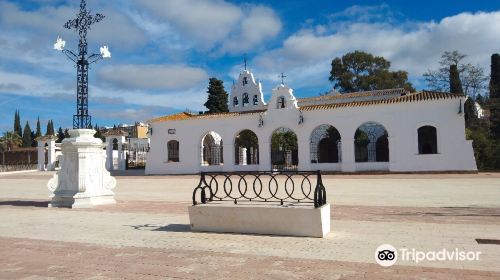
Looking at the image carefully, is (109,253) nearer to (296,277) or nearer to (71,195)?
(296,277)

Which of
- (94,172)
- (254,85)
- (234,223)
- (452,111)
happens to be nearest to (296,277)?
(234,223)

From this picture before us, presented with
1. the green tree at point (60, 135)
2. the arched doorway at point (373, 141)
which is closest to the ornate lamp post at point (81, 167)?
the arched doorway at point (373, 141)

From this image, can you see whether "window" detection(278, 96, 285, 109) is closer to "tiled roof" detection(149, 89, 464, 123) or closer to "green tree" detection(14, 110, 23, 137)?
"tiled roof" detection(149, 89, 464, 123)

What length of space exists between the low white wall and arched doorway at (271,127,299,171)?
81.4 feet

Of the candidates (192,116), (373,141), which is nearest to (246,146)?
(192,116)

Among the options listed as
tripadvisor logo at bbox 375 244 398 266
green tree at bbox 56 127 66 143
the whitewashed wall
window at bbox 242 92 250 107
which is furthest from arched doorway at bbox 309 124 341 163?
green tree at bbox 56 127 66 143

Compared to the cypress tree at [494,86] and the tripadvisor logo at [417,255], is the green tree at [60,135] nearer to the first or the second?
the cypress tree at [494,86]

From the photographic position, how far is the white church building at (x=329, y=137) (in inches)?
973

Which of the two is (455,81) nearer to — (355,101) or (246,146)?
(355,101)

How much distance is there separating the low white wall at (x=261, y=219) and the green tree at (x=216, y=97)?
4285cm

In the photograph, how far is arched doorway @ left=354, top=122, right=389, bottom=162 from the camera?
103 ft

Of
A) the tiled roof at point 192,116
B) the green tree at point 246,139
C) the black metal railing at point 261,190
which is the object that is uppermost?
the tiled roof at point 192,116

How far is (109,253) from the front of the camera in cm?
579

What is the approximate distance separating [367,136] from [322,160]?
12.7 ft
